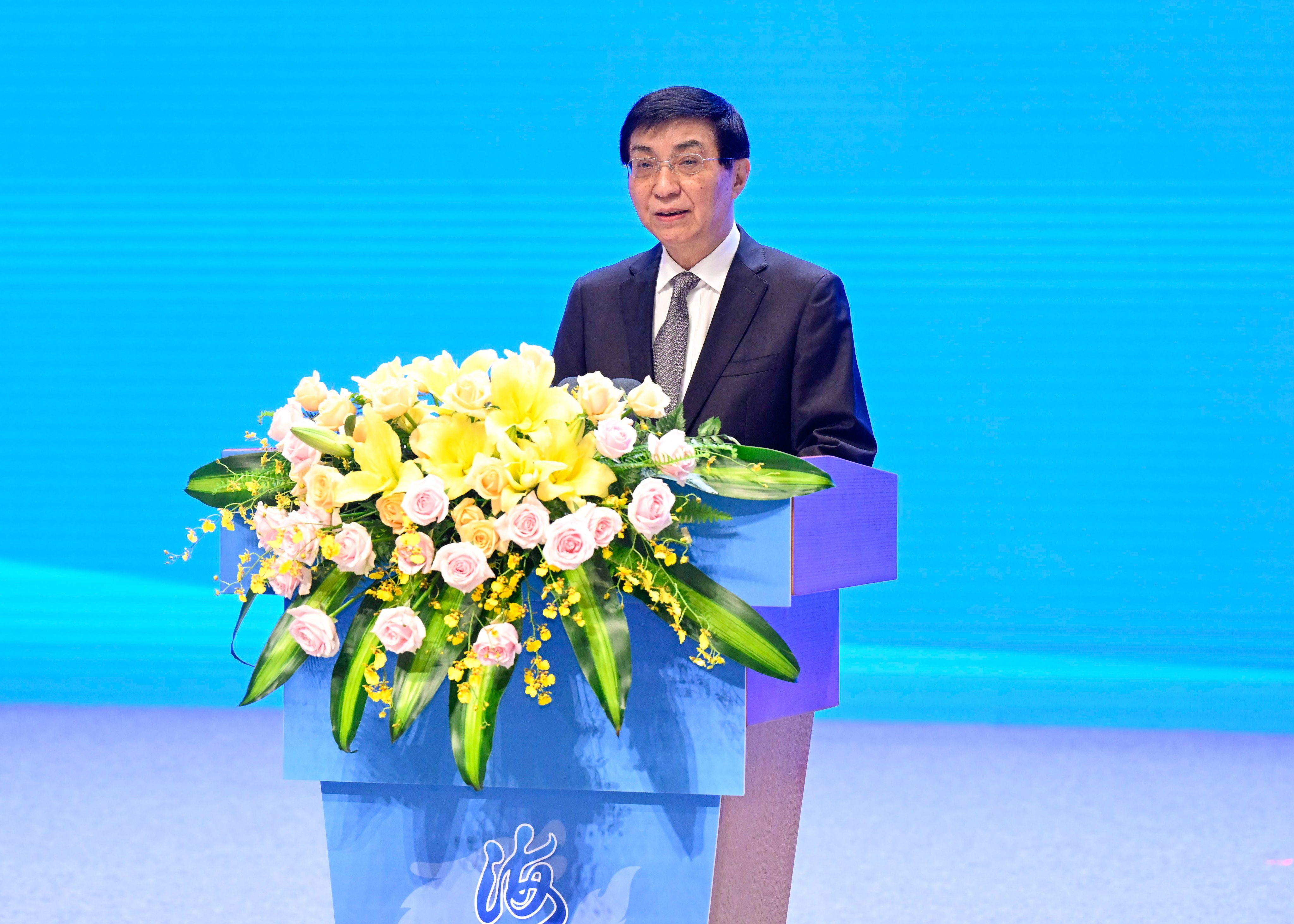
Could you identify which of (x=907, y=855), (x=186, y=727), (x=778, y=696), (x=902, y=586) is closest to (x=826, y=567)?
(x=778, y=696)

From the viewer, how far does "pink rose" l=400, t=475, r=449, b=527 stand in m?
1.16

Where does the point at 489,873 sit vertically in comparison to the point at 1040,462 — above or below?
below

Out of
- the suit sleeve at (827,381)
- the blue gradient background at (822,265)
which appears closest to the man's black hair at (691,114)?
the suit sleeve at (827,381)

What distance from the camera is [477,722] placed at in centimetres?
123

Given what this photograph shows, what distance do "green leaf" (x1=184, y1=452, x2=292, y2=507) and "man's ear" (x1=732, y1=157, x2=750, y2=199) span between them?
82 centimetres

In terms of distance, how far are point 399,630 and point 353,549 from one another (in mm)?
92

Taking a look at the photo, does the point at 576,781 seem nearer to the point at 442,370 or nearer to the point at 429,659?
the point at 429,659

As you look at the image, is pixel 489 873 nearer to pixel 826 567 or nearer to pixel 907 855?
pixel 826 567

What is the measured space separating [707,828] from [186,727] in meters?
4.08

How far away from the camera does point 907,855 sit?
10.4 feet

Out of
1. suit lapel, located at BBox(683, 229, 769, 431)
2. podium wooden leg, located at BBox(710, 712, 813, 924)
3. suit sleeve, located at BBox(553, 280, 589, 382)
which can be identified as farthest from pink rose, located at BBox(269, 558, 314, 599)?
suit sleeve, located at BBox(553, 280, 589, 382)

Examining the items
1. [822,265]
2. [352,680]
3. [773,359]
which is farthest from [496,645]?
[822,265]

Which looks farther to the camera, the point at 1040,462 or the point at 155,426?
the point at 155,426

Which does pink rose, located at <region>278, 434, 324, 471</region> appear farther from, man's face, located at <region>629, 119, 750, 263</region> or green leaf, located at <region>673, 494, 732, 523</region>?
man's face, located at <region>629, 119, 750, 263</region>
